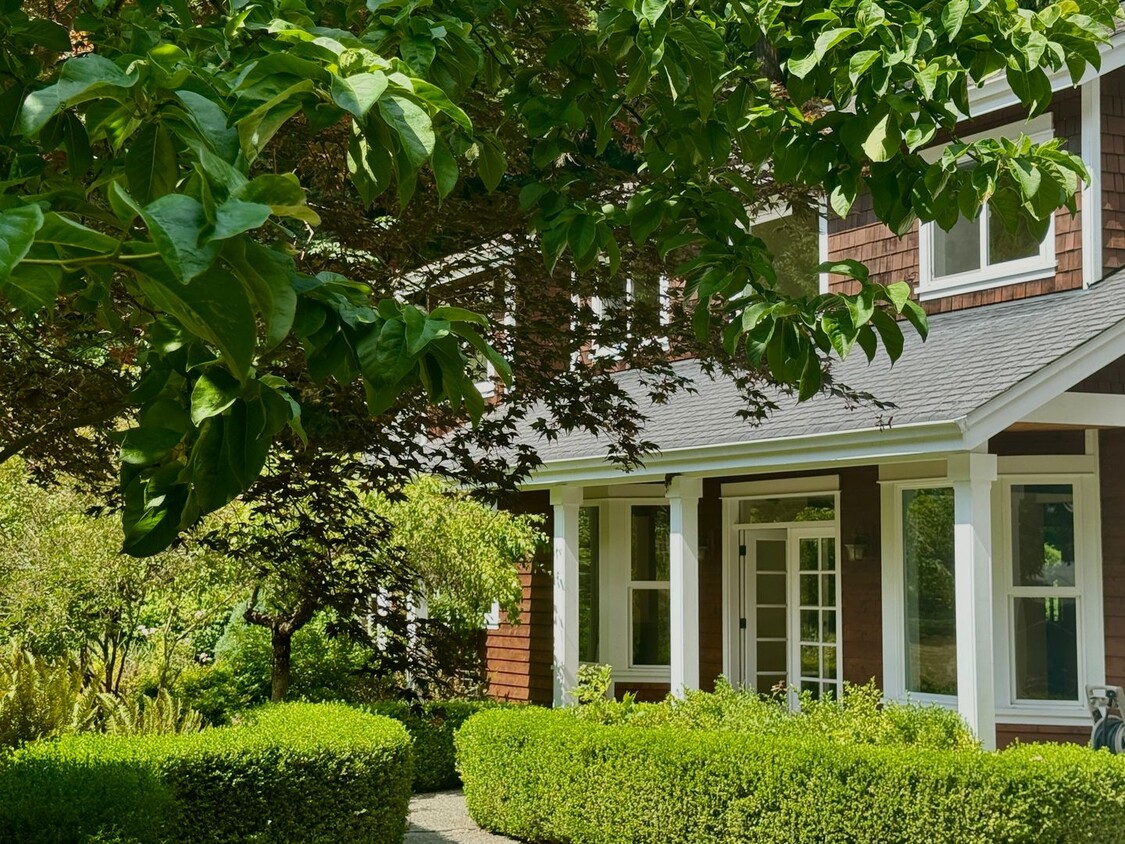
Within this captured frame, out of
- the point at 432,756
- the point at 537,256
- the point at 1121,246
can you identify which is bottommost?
the point at 432,756

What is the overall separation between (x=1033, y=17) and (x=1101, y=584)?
8.33 metres

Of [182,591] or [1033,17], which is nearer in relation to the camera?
[1033,17]

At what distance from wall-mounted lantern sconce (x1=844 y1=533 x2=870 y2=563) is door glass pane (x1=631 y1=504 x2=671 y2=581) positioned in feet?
10.7

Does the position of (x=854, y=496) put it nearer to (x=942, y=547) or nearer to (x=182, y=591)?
(x=942, y=547)

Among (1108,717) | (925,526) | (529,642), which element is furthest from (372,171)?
(529,642)

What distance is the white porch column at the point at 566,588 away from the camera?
14.0m

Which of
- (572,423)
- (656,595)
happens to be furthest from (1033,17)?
(656,595)

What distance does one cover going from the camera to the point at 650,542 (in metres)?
15.7

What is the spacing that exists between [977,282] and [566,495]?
15.8 ft

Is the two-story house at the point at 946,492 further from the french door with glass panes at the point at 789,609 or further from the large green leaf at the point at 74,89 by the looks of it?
the large green leaf at the point at 74,89

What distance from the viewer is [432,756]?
538 inches

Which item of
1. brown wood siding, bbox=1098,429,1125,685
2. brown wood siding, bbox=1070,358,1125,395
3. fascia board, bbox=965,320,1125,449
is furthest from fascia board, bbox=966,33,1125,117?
brown wood siding, bbox=1098,429,1125,685

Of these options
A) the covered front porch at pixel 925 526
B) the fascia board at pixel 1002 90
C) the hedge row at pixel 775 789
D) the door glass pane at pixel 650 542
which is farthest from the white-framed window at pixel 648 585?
the fascia board at pixel 1002 90

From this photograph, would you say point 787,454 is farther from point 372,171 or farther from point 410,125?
point 410,125
